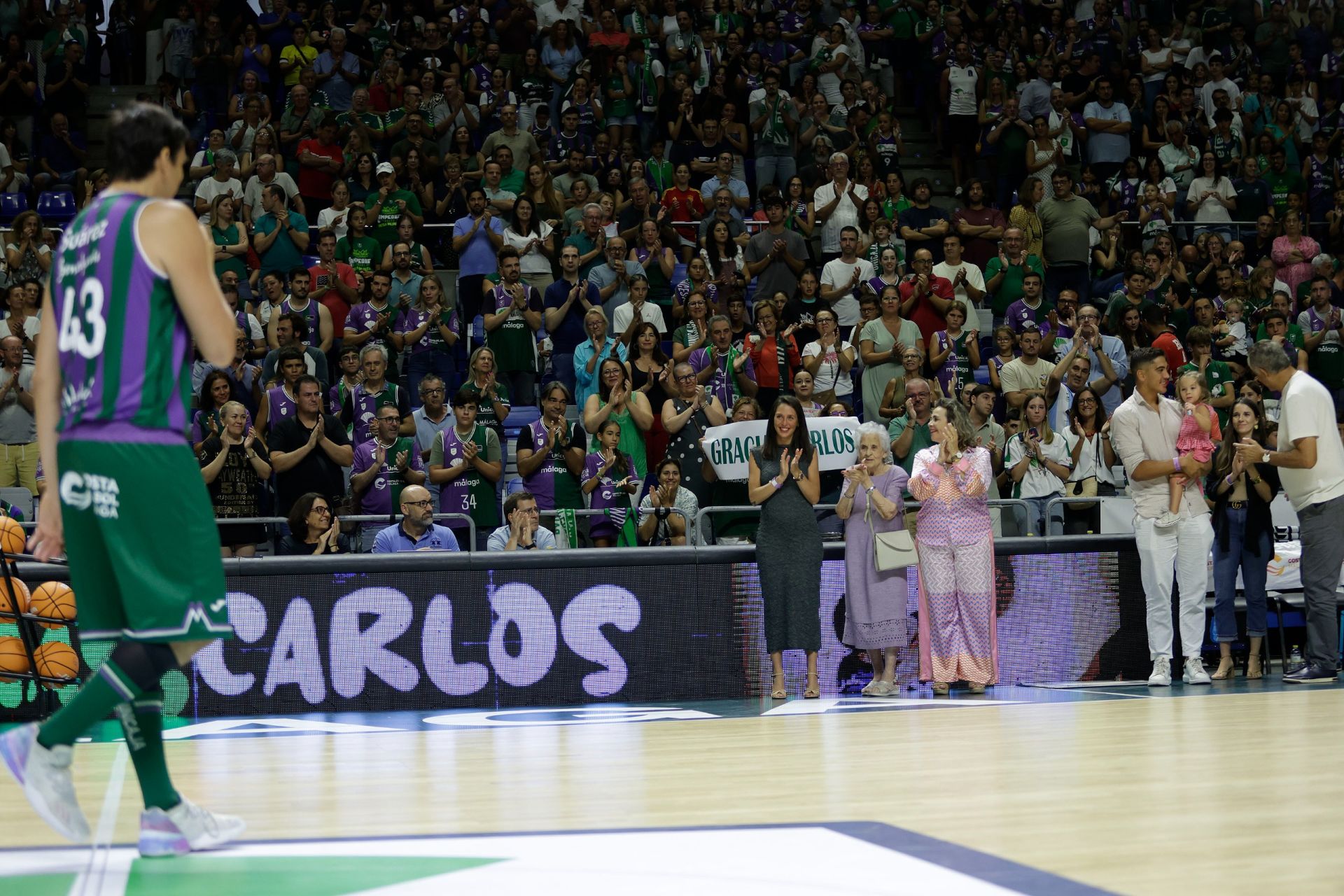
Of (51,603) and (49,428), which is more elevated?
(49,428)

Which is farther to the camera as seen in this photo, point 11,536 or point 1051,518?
point 1051,518

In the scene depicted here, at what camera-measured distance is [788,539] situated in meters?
9.87

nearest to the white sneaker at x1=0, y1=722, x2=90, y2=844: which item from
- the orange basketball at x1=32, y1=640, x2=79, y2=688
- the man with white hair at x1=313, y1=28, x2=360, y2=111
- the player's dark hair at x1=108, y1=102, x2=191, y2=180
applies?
the player's dark hair at x1=108, y1=102, x2=191, y2=180

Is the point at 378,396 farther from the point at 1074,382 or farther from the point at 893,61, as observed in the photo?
the point at 893,61

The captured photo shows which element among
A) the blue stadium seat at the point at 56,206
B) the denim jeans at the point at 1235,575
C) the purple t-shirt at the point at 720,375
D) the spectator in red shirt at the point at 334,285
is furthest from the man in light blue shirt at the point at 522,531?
the blue stadium seat at the point at 56,206

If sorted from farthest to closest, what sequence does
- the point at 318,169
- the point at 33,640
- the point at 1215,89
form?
the point at 1215,89
the point at 318,169
the point at 33,640

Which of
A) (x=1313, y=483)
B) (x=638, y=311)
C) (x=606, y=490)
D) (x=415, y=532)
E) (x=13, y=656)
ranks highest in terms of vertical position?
(x=638, y=311)

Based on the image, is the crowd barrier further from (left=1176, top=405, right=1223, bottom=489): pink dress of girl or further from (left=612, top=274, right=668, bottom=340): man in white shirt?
(left=612, top=274, right=668, bottom=340): man in white shirt

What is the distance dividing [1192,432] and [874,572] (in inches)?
90.2

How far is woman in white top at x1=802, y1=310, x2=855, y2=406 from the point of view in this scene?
42.9ft

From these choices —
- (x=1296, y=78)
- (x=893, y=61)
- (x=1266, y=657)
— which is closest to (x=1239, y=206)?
(x=1296, y=78)

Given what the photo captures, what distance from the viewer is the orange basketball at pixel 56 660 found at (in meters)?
8.87

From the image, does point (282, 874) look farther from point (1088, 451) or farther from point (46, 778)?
point (1088, 451)

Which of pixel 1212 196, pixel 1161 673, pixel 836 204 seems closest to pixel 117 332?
pixel 1161 673
